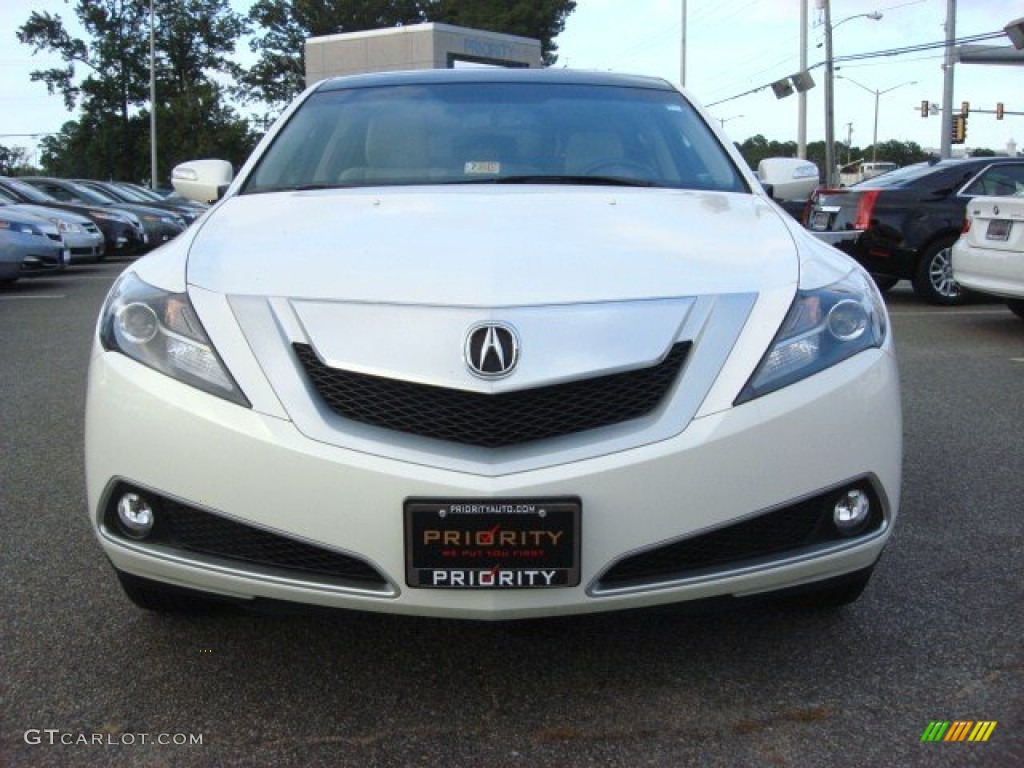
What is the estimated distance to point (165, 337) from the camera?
90.4 inches

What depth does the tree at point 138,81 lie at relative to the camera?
44.9 m

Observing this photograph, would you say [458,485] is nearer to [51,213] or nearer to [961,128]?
[51,213]

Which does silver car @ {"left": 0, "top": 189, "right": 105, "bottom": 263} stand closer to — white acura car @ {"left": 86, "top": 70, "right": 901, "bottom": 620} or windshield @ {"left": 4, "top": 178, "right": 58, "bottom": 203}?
windshield @ {"left": 4, "top": 178, "right": 58, "bottom": 203}

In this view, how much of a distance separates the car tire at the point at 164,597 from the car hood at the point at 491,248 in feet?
2.16

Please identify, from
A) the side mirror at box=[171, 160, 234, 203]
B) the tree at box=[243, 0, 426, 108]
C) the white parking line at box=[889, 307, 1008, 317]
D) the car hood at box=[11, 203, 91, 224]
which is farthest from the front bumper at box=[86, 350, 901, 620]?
the tree at box=[243, 0, 426, 108]

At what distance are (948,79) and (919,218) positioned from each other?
22.1 m

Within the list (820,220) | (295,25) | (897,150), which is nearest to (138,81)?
(295,25)

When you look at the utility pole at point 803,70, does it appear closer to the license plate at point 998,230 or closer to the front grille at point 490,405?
the license plate at point 998,230

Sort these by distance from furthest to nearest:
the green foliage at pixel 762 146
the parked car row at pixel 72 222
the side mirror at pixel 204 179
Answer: the green foliage at pixel 762 146
the parked car row at pixel 72 222
the side mirror at pixel 204 179

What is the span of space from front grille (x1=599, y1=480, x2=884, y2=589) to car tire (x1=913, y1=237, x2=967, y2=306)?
8.55 m

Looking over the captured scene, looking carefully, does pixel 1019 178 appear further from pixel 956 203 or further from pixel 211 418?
pixel 211 418

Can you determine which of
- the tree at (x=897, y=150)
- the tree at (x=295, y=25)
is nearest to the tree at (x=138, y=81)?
the tree at (x=295, y=25)

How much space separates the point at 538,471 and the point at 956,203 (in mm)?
9214

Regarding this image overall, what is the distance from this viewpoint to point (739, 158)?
351cm
